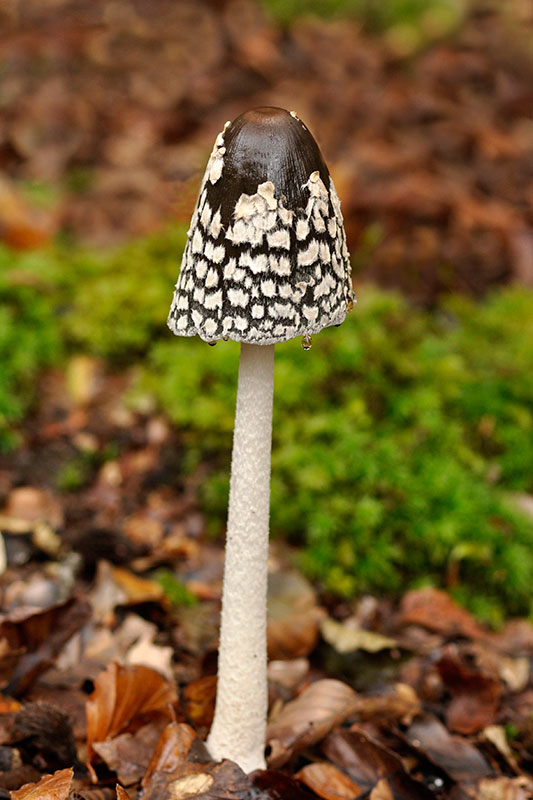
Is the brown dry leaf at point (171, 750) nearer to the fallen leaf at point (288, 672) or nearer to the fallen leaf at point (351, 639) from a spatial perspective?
the fallen leaf at point (288, 672)

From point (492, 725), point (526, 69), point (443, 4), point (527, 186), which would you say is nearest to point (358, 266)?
point (527, 186)

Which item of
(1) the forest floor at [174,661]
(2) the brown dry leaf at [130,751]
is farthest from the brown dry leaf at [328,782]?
(2) the brown dry leaf at [130,751]

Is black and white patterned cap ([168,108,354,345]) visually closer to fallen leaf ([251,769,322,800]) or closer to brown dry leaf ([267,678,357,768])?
fallen leaf ([251,769,322,800])

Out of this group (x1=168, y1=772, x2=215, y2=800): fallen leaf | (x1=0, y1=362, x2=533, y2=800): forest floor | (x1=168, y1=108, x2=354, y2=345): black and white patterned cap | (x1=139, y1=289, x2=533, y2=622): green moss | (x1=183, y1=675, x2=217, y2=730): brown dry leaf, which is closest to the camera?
(x1=168, y1=108, x2=354, y2=345): black and white patterned cap

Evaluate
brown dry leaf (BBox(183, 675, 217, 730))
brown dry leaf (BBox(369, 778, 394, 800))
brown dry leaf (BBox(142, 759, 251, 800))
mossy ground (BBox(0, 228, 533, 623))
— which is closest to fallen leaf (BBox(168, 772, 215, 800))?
brown dry leaf (BBox(142, 759, 251, 800))

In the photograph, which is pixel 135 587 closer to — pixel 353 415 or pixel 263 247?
pixel 353 415

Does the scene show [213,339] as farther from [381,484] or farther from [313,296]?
[381,484]

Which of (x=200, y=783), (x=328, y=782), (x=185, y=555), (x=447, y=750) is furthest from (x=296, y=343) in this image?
(x=200, y=783)
